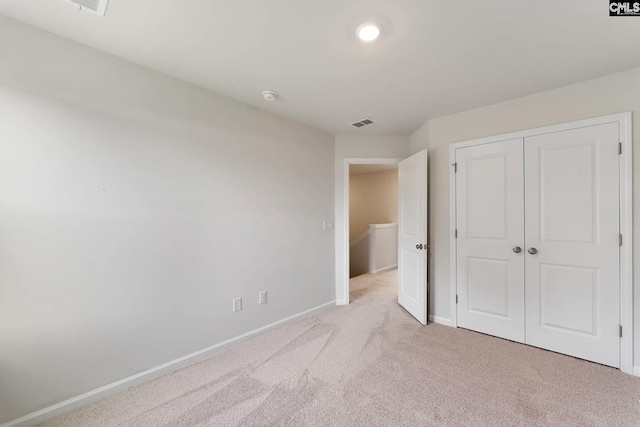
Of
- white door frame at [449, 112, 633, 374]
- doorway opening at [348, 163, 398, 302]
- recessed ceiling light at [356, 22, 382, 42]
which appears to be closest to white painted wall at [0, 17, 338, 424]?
recessed ceiling light at [356, 22, 382, 42]

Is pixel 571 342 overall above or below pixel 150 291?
below

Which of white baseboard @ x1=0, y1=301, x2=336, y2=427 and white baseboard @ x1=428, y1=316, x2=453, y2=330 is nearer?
white baseboard @ x1=0, y1=301, x2=336, y2=427

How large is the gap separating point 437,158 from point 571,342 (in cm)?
205

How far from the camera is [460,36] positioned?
1.53 meters

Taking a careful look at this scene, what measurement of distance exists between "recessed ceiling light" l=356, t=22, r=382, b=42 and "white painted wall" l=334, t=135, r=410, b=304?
1.92 meters

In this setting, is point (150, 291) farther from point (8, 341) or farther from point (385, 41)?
point (385, 41)

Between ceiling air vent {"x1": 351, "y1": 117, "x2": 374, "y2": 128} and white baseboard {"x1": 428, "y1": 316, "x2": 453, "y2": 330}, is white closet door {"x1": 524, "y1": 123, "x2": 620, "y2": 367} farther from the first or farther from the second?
ceiling air vent {"x1": 351, "y1": 117, "x2": 374, "y2": 128}

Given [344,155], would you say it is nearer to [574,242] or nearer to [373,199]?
[574,242]

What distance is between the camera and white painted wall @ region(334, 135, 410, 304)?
345 cm

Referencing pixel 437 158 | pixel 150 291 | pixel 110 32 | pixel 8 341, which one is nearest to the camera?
pixel 8 341

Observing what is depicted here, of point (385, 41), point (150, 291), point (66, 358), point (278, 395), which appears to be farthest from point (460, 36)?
point (66, 358)

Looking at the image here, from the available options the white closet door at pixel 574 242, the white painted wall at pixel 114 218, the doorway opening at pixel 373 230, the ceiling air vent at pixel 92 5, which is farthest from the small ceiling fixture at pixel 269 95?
the doorway opening at pixel 373 230

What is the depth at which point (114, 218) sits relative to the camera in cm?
174

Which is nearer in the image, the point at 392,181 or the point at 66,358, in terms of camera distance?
the point at 66,358
